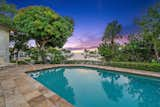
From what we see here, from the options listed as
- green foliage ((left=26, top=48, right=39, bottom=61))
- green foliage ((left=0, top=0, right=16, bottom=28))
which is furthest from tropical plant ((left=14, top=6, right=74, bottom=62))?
green foliage ((left=0, top=0, right=16, bottom=28))

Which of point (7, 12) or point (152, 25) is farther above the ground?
point (7, 12)

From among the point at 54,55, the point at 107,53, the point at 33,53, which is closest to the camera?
the point at 107,53

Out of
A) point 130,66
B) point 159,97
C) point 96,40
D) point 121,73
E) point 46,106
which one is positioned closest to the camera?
point 46,106

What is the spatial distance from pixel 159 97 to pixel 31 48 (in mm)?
17230

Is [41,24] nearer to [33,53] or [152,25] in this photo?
[33,53]

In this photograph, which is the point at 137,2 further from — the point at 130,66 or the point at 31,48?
the point at 31,48

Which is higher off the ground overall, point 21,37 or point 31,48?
point 21,37

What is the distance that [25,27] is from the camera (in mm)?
18312

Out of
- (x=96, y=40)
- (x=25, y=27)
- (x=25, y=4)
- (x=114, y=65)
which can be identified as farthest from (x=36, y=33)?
(x=96, y=40)

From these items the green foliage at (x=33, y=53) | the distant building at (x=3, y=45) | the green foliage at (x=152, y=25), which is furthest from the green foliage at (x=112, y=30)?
the distant building at (x=3, y=45)

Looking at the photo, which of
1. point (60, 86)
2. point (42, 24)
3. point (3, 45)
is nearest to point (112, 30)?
point (42, 24)

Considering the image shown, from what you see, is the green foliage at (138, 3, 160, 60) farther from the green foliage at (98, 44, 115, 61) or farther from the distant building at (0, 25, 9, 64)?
the distant building at (0, 25, 9, 64)

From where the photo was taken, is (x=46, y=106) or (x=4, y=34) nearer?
(x=46, y=106)

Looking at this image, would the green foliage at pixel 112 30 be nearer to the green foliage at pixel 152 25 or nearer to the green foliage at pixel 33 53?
the green foliage at pixel 152 25
